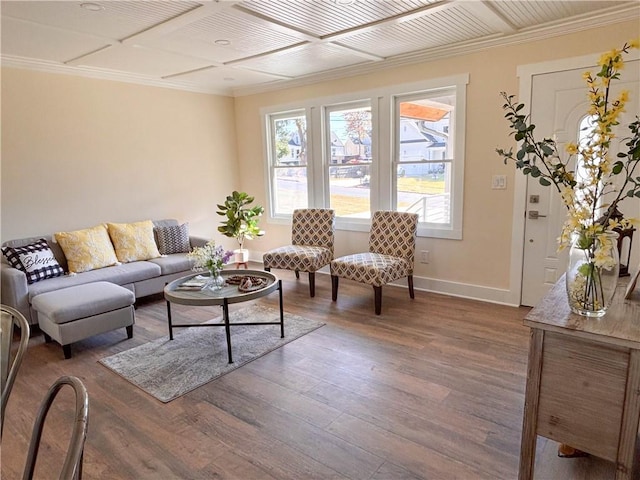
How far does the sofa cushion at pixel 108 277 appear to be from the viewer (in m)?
3.61

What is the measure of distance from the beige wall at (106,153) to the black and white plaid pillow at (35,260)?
42 centimetres

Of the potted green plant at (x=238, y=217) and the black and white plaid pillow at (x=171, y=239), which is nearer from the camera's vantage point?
the black and white plaid pillow at (x=171, y=239)

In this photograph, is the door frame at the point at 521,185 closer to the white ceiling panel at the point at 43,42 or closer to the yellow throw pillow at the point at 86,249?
the white ceiling panel at the point at 43,42

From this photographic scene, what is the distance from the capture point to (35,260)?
148 inches

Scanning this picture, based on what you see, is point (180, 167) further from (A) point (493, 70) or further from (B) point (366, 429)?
(B) point (366, 429)

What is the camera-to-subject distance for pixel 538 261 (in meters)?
3.85

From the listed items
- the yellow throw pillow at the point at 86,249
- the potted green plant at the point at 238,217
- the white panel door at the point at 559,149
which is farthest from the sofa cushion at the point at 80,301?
the white panel door at the point at 559,149

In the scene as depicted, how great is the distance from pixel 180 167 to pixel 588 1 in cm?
462

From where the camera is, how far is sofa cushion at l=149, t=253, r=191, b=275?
14.5 feet

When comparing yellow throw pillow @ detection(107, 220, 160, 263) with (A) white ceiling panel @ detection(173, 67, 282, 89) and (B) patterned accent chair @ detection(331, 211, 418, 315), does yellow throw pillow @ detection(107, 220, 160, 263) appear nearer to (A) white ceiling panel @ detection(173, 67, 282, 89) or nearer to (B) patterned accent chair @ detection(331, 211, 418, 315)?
(A) white ceiling panel @ detection(173, 67, 282, 89)

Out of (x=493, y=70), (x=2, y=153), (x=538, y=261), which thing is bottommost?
(x=538, y=261)

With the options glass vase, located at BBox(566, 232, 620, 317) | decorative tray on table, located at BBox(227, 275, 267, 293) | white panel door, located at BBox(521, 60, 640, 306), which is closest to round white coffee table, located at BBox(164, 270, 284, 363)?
decorative tray on table, located at BBox(227, 275, 267, 293)

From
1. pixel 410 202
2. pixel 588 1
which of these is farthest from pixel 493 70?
pixel 410 202

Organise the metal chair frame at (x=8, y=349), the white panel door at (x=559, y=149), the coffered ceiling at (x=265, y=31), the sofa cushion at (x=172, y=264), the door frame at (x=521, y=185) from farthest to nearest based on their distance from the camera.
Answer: the sofa cushion at (x=172, y=264) → the door frame at (x=521, y=185) → the white panel door at (x=559, y=149) → the coffered ceiling at (x=265, y=31) → the metal chair frame at (x=8, y=349)
